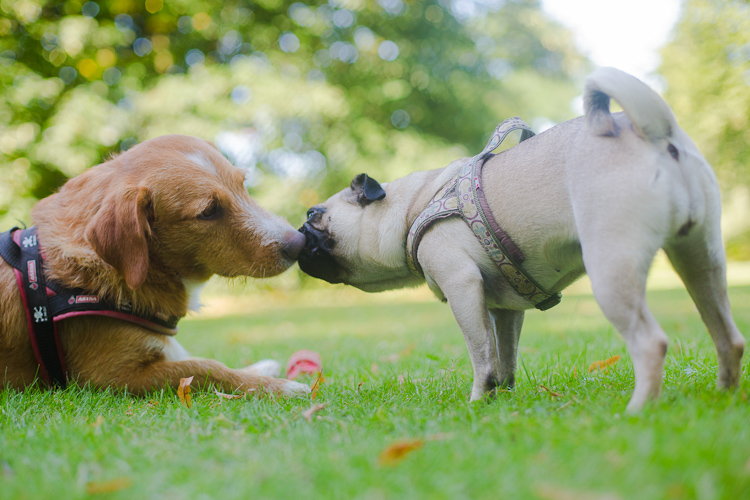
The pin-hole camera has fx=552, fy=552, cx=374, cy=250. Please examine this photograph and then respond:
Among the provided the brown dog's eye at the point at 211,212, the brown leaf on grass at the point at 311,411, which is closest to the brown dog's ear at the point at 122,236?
the brown dog's eye at the point at 211,212

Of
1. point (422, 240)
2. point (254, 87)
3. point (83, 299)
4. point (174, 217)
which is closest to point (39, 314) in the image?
point (83, 299)

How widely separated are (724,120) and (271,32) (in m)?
14.7

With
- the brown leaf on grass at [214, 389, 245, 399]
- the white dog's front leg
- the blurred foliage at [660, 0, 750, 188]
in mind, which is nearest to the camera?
the white dog's front leg

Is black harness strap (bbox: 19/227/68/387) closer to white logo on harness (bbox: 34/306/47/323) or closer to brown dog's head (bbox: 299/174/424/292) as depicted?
white logo on harness (bbox: 34/306/47/323)

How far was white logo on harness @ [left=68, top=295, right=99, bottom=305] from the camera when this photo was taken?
2.81m

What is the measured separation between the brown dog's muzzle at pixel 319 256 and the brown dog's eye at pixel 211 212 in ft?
1.87

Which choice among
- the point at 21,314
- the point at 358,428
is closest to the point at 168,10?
the point at 21,314

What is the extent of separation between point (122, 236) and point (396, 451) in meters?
1.83

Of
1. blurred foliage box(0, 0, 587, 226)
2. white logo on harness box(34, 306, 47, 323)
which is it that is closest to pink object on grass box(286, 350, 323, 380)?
white logo on harness box(34, 306, 47, 323)

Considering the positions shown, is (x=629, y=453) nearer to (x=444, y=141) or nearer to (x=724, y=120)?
(x=444, y=141)

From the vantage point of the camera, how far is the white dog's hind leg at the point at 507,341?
118 inches

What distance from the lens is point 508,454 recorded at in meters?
1.60

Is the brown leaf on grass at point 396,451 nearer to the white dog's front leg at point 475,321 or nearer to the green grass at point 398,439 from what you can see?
the green grass at point 398,439

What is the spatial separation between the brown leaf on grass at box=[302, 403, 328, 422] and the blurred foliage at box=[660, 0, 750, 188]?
63.7ft
